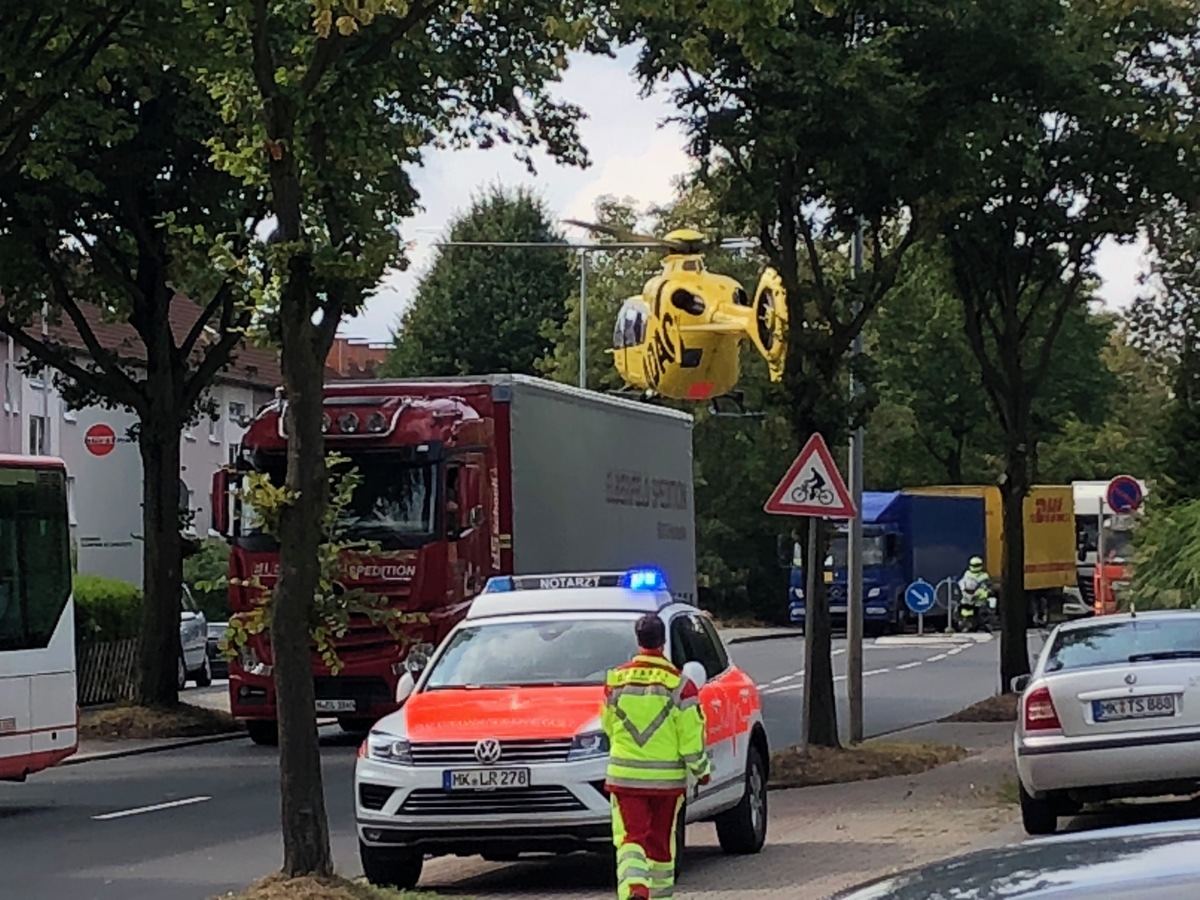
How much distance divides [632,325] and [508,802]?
2644 cm

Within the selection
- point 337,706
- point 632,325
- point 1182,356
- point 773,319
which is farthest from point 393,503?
point 1182,356

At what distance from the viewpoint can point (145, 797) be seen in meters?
20.2

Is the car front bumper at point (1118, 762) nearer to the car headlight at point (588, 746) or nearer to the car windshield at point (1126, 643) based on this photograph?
the car windshield at point (1126, 643)

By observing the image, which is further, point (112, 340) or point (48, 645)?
point (112, 340)

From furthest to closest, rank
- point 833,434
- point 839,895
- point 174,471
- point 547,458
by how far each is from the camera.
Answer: point 174,471
point 547,458
point 833,434
point 839,895

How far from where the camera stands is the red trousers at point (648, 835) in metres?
10.7

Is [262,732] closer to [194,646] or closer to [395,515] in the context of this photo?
[395,515]

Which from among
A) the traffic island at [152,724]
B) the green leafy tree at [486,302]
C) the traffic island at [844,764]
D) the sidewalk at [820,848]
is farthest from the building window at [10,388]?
the sidewalk at [820,848]

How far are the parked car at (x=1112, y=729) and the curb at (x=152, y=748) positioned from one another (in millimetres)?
11563

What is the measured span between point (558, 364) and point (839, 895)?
62191 millimetres

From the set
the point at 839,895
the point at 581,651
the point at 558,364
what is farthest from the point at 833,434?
the point at 558,364

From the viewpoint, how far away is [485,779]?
42.7 ft

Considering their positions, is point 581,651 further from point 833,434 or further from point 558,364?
point 558,364

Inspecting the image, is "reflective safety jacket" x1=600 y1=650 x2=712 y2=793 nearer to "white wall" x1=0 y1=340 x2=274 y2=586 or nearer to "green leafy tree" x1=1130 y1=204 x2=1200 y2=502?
"green leafy tree" x1=1130 y1=204 x2=1200 y2=502
